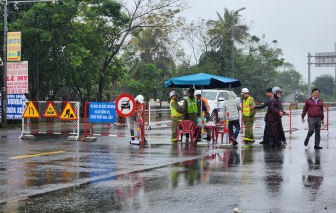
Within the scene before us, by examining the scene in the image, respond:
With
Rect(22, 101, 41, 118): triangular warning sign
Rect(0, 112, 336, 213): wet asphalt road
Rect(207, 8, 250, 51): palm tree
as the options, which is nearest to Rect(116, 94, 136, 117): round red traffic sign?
Rect(0, 112, 336, 213): wet asphalt road

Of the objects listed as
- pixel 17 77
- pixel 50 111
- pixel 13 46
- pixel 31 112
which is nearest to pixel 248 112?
pixel 50 111

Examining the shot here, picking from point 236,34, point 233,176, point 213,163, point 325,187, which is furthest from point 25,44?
point 236,34

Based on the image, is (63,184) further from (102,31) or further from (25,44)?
(102,31)

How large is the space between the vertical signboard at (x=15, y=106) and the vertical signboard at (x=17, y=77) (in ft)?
5.07

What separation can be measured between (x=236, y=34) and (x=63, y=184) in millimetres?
43779

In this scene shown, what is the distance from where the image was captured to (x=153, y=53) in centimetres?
4862

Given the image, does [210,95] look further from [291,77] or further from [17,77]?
[291,77]

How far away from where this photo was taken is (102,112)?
15.6 m

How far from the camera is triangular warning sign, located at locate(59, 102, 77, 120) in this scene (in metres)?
16.1

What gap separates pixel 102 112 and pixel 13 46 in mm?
9376

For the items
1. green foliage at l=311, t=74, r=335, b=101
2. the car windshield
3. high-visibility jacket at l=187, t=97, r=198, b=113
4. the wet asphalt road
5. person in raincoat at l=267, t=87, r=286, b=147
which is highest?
green foliage at l=311, t=74, r=335, b=101

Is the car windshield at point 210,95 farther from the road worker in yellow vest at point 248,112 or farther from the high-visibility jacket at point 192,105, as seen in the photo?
the road worker in yellow vest at point 248,112

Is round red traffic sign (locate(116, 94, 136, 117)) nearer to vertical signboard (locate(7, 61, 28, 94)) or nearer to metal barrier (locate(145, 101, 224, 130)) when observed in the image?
vertical signboard (locate(7, 61, 28, 94))

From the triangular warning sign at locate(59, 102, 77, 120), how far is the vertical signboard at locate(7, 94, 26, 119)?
15.5 ft
